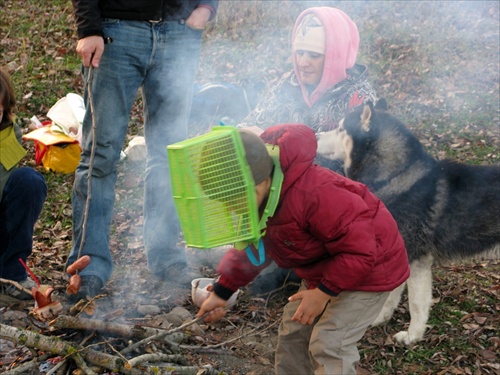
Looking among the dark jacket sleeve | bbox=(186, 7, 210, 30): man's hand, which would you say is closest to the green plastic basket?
the dark jacket sleeve

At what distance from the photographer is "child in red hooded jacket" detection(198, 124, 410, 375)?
2627 millimetres

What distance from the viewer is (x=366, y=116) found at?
455 centimetres

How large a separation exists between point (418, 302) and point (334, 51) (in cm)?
190

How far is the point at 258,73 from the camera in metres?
9.16

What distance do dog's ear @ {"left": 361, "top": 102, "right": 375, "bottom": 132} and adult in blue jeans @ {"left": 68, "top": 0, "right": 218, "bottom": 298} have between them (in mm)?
1240

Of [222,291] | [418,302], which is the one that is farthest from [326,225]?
[418,302]

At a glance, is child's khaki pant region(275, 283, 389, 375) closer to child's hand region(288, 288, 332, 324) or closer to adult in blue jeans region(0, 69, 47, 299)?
child's hand region(288, 288, 332, 324)

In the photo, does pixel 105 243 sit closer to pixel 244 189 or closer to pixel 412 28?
pixel 244 189

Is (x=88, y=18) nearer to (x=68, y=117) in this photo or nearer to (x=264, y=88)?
(x=68, y=117)

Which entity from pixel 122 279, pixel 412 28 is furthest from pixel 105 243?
pixel 412 28

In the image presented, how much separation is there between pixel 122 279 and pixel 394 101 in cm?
497

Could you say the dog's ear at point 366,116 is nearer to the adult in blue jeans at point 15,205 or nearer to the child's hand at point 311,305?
the child's hand at point 311,305

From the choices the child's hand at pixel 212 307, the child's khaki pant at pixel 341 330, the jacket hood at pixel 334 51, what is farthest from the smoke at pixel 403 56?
the child's khaki pant at pixel 341 330

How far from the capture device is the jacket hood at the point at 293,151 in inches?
103
